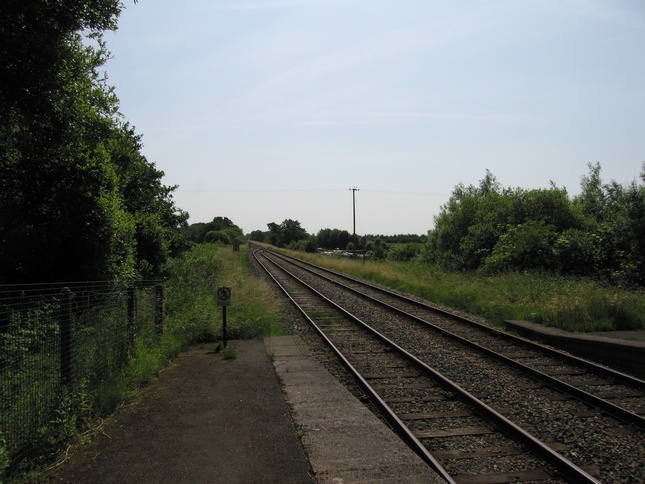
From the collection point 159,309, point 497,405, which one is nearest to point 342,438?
point 497,405

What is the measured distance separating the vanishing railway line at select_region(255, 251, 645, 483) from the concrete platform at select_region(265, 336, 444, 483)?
0.92ft

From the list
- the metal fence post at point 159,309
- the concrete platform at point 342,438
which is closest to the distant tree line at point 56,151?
the metal fence post at point 159,309

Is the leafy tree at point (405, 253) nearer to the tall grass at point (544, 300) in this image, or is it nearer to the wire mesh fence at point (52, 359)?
the tall grass at point (544, 300)

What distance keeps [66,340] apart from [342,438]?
320 centimetres

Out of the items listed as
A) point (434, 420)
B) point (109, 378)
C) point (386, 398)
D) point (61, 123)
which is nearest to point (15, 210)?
point (61, 123)

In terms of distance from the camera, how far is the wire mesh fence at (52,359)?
13.1 feet

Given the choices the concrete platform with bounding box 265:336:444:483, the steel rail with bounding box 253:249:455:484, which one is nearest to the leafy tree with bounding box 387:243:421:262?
the steel rail with bounding box 253:249:455:484

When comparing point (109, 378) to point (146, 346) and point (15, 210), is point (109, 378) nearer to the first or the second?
point (146, 346)

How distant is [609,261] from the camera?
57.7ft

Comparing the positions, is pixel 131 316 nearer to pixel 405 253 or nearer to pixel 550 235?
pixel 550 235

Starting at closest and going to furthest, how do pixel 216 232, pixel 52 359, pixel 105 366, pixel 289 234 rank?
pixel 52 359, pixel 105 366, pixel 216 232, pixel 289 234

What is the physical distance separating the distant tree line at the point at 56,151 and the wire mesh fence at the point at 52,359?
7.31ft

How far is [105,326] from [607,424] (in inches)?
260

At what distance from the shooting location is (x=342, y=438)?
197 inches
